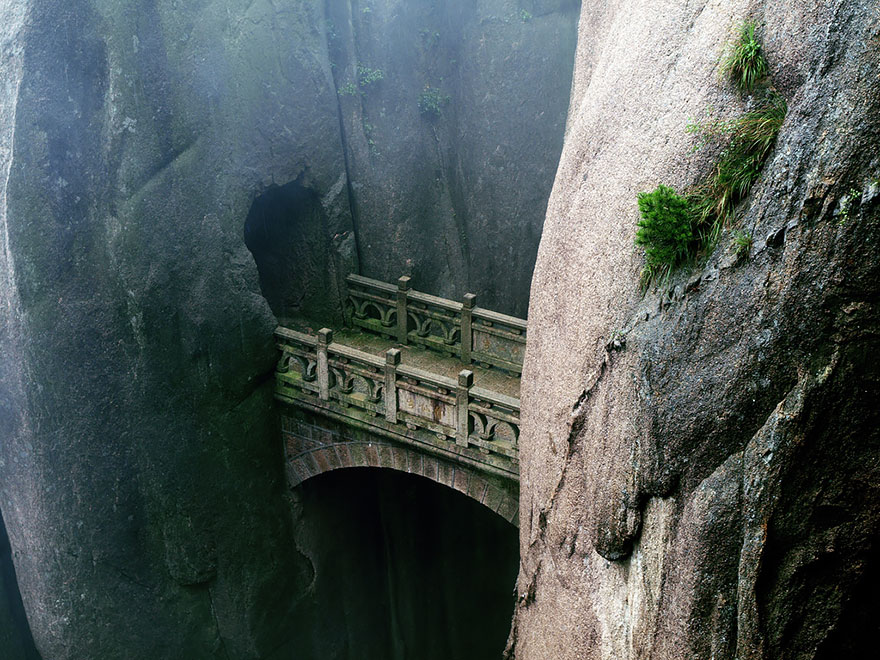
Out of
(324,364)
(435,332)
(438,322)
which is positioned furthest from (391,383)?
(435,332)

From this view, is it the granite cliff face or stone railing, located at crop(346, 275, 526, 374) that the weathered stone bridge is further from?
the granite cliff face

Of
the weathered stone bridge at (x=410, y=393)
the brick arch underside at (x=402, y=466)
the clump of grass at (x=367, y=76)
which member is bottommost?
the brick arch underside at (x=402, y=466)

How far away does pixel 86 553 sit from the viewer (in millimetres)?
11867

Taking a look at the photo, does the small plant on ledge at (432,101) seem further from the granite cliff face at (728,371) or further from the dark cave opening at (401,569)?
the granite cliff face at (728,371)

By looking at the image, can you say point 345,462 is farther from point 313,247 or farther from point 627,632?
point 627,632

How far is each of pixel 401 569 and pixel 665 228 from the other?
1114 centimetres

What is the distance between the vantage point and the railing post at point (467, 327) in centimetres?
1262

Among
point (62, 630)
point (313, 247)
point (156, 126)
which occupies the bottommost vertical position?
point (62, 630)

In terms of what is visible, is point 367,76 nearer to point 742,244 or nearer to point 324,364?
point 324,364

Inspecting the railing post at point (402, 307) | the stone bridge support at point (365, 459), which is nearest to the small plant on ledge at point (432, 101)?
the railing post at point (402, 307)

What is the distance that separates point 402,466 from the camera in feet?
41.1

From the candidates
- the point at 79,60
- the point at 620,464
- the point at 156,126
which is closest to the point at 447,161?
the point at 156,126

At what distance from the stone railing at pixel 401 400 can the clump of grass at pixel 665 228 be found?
4.23 m

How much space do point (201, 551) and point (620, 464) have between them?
7.79m
